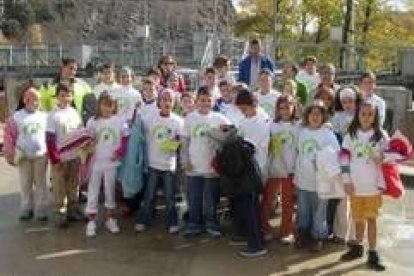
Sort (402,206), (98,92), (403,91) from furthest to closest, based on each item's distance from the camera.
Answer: (403,91)
(402,206)
(98,92)

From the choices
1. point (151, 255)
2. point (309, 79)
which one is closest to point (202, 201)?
point (151, 255)

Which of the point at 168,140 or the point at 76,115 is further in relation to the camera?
the point at 76,115

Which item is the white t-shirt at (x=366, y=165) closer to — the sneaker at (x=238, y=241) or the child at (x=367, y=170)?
the child at (x=367, y=170)

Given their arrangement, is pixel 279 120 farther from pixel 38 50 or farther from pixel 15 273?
pixel 38 50

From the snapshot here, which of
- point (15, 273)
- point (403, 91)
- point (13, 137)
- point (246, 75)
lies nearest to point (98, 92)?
point (13, 137)

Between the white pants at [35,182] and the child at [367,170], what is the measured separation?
3.08 m

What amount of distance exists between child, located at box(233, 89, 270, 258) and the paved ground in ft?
0.52

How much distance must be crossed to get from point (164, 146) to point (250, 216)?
1.11 metres

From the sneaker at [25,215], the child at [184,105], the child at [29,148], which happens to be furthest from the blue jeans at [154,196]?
the sneaker at [25,215]

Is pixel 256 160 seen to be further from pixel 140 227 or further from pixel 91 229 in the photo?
pixel 91 229

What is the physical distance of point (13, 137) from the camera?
8.41 meters

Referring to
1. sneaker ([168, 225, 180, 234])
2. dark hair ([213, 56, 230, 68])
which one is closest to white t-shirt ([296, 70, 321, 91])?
dark hair ([213, 56, 230, 68])

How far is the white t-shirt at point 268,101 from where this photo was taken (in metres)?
8.31

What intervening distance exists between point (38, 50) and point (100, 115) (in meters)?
27.5
